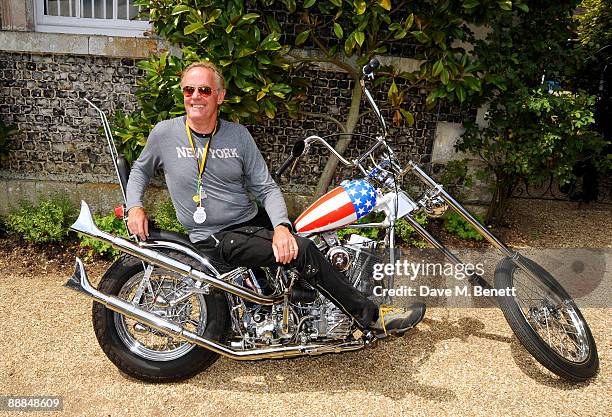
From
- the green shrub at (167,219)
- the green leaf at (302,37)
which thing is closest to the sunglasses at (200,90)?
the green leaf at (302,37)

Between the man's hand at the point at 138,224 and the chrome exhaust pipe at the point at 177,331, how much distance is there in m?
0.32

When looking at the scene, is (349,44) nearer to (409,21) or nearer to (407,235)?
A: (409,21)

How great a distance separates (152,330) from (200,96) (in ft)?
4.59

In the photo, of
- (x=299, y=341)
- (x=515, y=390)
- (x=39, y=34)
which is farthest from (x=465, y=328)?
(x=39, y=34)

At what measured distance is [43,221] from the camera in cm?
492

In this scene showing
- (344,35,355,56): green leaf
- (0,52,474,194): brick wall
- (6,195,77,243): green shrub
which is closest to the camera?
(344,35,355,56): green leaf

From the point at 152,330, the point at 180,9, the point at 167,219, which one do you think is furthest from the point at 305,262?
the point at 180,9

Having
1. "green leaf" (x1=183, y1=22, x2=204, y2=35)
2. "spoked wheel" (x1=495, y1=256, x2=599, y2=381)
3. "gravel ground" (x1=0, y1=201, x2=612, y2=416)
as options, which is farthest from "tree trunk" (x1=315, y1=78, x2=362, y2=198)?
"spoked wheel" (x1=495, y1=256, x2=599, y2=381)

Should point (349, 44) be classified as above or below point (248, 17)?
below

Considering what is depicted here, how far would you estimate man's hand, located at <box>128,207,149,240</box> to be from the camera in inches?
113

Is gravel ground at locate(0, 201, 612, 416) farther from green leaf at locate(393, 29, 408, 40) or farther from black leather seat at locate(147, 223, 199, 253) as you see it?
green leaf at locate(393, 29, 408, 40)

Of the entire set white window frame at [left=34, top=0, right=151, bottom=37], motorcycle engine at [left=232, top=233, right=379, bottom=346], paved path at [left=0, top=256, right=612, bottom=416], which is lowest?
paved path at [left=0, top=256, right=612, bottom=416]

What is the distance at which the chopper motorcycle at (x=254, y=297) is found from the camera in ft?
9.42

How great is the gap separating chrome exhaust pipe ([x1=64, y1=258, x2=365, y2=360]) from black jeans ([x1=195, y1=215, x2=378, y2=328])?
0.28m
